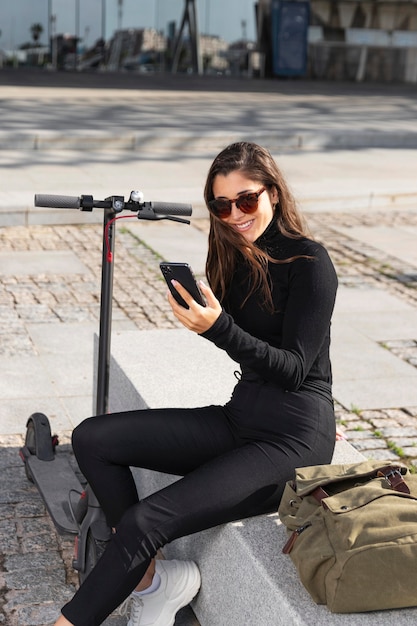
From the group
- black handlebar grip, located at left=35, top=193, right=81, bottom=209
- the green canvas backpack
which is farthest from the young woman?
black handlebar grip, located at left=35, top=193, right=81, bottom=209

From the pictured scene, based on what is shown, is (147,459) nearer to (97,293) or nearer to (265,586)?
(265,586)

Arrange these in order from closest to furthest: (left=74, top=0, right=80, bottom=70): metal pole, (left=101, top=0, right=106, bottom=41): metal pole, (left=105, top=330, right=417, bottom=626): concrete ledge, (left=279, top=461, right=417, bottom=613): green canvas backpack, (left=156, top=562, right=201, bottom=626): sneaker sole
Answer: (left=279, top=461, right=417, bottom=613): green canvas backpack → (left=105, top=330, right=417, bottom=626): concrete ledge → (left=156, top=562, right=201, bottom=626): sneaker sole → (left=74, top=0, right=80, bottom=70): metal pole → (left=101, top=0, right=106, bottom=41): metal pole

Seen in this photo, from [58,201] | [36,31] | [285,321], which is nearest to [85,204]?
[58,201]

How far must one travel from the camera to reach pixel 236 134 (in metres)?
14.9

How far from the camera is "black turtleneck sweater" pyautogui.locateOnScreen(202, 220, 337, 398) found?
3.16 metres

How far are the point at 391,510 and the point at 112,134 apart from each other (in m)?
12.0

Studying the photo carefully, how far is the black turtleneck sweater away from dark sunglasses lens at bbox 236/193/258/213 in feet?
0.51

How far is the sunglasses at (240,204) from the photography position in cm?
341

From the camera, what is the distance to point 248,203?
3.42 metres

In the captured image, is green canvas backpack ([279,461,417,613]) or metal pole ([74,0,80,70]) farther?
metal pole ([74,0,80,70])

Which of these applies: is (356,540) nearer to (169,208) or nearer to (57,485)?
(169,208)

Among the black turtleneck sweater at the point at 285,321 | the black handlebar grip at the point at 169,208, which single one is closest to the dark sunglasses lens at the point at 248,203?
the black turtleneck sweater at the point at 285,321

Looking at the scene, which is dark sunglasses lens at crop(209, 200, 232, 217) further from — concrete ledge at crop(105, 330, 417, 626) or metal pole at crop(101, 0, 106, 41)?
metal pole at crop(101, 0, 106, 41)

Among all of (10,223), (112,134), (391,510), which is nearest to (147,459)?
(391,510)
